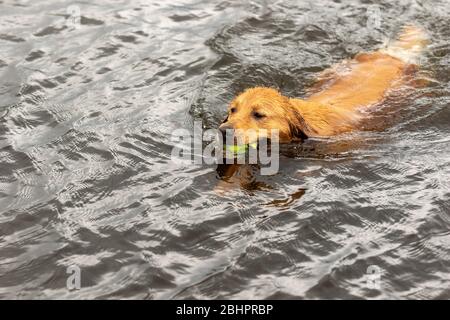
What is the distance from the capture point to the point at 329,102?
759 cm

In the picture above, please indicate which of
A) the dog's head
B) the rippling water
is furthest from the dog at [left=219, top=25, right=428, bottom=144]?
the rippling water

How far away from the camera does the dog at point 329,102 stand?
6785 millimetres

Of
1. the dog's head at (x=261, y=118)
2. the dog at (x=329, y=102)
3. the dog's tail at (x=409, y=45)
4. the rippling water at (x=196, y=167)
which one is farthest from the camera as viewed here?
the dog's tail at (x=409, y=45)

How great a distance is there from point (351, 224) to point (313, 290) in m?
1.00

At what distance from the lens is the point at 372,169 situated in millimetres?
6742

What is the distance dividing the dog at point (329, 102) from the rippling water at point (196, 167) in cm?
21

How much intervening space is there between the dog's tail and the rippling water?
17 centimetres

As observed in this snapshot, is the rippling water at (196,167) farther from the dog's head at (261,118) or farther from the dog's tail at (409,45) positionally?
the dog's head at (261,118)

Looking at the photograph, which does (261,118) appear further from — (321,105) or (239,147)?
(321,105)

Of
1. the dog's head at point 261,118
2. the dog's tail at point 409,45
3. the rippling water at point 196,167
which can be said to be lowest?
the rippling water at point 196,167

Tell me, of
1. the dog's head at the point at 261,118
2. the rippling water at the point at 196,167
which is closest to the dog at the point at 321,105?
the dog's head at the point at 261,118

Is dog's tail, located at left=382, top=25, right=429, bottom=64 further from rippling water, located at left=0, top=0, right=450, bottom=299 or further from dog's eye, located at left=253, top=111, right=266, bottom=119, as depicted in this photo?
dog's eye, located at left=253, top=111, right=266, bottom=119

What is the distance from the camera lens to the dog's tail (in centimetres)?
878
